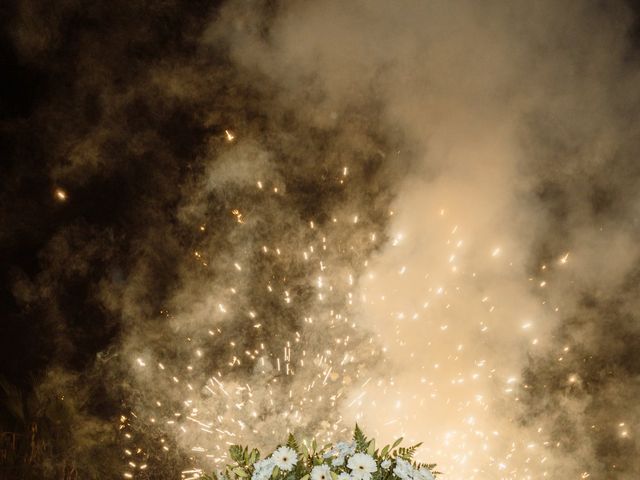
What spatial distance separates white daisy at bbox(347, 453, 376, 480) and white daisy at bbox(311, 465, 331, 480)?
3.4 inches

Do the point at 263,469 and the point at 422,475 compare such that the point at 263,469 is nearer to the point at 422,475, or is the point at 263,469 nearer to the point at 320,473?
the point at 320,473

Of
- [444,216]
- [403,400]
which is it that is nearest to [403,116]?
[444,216]

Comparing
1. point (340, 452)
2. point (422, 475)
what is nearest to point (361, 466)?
point (340, 452)

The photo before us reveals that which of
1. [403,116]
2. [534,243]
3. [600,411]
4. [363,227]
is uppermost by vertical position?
[403,116]

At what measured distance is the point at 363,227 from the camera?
17.3ft

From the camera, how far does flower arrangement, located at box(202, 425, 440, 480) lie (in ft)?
5.65

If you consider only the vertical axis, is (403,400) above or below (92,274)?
below

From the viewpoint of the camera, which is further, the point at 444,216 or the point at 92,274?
the point at 92,274

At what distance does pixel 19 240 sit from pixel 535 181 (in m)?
5.90

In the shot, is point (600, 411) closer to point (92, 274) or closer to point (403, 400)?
point (403, 400)

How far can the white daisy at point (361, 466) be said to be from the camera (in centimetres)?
170

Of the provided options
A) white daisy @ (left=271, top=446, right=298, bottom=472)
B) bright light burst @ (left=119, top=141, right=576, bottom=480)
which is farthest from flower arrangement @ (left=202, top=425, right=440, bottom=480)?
bright light burst @ (left=119, top=141, right=576, bottom=480)

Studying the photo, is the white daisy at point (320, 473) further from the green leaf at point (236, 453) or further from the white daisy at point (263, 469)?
the green leaf at point (236, 453)

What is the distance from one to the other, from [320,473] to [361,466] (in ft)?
0.53
